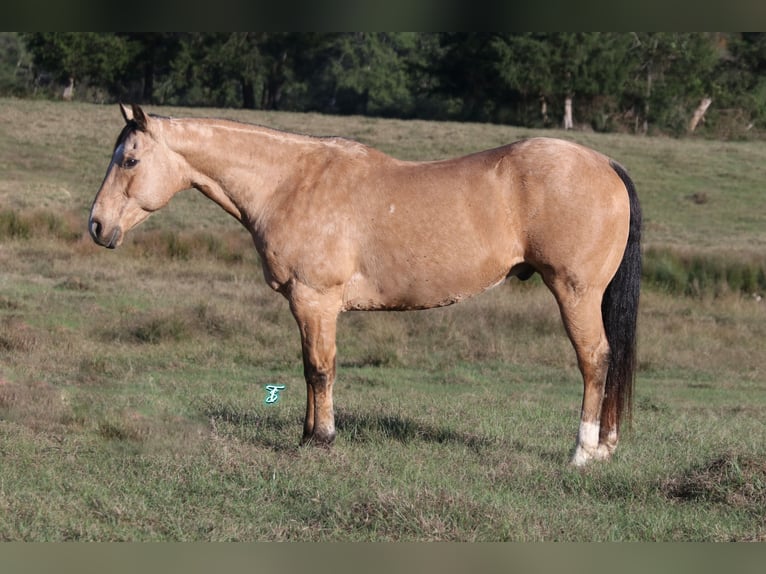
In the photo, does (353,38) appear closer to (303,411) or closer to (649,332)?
(649,332)

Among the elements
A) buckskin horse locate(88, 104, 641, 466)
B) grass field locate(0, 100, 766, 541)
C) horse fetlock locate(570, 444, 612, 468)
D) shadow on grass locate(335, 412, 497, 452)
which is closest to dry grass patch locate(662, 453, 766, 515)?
grass field locate(0, 100, 766, 541)

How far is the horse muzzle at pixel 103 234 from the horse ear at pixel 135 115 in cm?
74

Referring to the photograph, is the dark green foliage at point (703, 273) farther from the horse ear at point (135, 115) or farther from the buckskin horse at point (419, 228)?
the horse ear at point (135, 115)

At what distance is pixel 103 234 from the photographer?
727 centimetres

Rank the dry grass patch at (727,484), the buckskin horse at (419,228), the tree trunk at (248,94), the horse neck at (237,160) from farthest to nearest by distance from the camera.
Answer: the tree trunk at (248,94) → the horse neck at (237,160) → the buckskin horse at (419,228) → the dry grass patch at (727,484)

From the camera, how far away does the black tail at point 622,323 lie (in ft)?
24.5

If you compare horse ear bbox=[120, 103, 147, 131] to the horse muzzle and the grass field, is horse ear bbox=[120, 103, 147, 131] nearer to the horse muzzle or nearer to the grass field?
the horse muzzle

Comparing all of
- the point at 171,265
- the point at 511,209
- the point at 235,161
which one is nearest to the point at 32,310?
the point at 171,265

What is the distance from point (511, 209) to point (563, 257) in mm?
493

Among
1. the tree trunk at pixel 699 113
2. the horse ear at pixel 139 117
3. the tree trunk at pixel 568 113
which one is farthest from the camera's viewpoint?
the tree trunk at pixel 699 113

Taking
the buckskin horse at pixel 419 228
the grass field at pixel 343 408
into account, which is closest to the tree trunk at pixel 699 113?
the grass field at pixel 343 408

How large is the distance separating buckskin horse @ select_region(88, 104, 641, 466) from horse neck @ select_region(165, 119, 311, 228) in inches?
0.4

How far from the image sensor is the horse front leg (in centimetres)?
732

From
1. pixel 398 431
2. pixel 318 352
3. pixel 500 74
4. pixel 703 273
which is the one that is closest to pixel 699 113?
pixel 500 74
